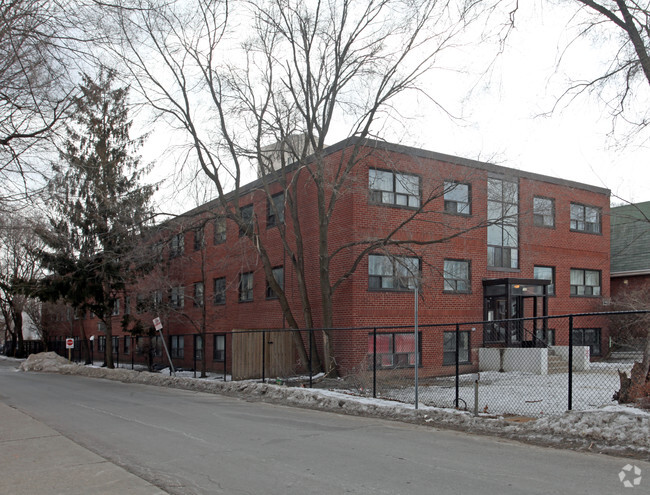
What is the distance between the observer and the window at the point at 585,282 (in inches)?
1110

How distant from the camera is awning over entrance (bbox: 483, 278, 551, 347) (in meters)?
24.1

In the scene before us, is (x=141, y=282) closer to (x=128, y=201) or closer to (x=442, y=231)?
(x=128, y=201)

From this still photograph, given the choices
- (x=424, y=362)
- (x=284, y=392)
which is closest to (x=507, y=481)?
(x=284, y=392)

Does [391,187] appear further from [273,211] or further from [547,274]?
[547,274]

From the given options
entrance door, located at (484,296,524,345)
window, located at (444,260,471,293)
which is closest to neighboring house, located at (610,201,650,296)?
entrance door, located at (484,296,524,345)

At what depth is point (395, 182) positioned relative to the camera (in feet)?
74.2

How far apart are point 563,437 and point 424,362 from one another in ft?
44.4

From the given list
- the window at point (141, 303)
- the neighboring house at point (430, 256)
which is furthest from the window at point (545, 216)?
the window at point (141, 303)

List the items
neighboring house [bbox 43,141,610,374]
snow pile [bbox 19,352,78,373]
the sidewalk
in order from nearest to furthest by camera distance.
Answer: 1. the sidewalk
2. neighboring house [bbox 43,141,610,374]
3. snow pile [bbox 19,352,78,373]

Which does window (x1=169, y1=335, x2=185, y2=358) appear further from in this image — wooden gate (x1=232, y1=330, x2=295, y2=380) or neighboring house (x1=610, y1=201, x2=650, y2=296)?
neighboring house (x1=610, y1=201, x2=650, y2=296)

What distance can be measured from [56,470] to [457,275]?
19015 millimetres

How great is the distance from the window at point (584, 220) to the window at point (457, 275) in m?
7.04

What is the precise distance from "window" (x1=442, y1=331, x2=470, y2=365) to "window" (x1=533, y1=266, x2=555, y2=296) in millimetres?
5058

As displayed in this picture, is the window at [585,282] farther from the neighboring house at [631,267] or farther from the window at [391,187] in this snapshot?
the window at [391,187]
